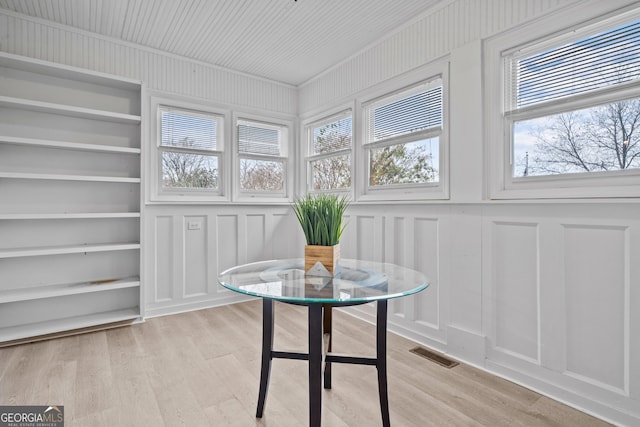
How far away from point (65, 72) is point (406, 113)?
307 cm

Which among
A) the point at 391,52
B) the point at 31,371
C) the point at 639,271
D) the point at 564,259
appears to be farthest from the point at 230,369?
the point at 391,52

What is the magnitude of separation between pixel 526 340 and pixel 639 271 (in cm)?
75

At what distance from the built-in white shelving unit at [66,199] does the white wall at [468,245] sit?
0.24 metres

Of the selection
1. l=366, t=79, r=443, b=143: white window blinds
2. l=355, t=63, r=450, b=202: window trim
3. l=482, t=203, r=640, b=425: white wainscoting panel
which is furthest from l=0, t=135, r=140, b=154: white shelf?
l=482, t=203, r=640, b=425: white wainscoting panel

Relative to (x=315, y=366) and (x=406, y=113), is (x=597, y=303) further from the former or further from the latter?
(x=406, y=113)

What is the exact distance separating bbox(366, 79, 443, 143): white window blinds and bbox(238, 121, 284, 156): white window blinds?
4.66 ft

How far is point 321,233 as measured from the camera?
1592mm

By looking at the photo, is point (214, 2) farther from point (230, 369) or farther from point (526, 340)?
point (526, 340)

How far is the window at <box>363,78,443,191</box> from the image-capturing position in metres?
2.77

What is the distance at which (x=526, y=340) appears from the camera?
2.10m

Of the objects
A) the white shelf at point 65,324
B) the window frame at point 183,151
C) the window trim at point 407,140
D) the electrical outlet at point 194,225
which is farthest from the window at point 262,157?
the white shelf at point 65,324

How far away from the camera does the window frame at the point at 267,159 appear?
12.8 ft

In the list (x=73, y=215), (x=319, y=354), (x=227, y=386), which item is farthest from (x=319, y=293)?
(x=73, y=215)

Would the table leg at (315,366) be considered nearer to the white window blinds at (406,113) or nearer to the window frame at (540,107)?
the window frame at (540,107)
